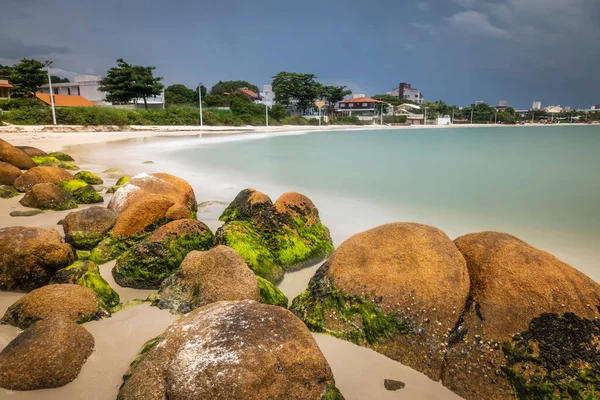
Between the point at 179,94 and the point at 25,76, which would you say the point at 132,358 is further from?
the point at 179,94

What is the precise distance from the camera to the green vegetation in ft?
8.93

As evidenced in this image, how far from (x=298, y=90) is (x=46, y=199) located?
241 ft

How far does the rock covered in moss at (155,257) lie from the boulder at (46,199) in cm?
347

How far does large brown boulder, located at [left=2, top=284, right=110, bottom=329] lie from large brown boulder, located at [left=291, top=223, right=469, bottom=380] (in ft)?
6.43

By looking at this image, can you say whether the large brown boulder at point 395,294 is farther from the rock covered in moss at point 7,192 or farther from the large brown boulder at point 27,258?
the rock covered in moss at point 7,192

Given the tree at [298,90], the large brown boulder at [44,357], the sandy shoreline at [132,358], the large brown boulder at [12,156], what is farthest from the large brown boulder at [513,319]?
the tree at [298,90]

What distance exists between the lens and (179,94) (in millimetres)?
68938

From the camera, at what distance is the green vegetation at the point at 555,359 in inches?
107

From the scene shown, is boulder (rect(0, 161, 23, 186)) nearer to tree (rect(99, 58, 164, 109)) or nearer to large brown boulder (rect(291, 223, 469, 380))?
large brown boulder (rect(291, 223, 469, 380))

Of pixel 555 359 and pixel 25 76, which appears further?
pixel 25 76

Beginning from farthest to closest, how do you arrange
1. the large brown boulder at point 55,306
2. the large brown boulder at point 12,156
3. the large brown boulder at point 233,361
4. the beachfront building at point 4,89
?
the beachfront building at point 4,89, the large brown boulder at point 12,156, the large brown boulder at point 55,306, the large brown boulder at point 233,361

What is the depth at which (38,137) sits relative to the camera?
23750 mm

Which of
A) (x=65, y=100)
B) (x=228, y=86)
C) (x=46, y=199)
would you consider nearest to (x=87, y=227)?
(x=46, y=199)

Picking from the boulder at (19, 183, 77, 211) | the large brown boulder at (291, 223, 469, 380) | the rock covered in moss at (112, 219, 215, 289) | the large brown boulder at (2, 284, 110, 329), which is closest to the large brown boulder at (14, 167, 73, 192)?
the boulder at (19, 183, 77, 211)
